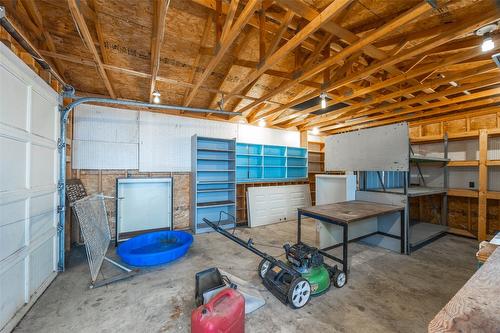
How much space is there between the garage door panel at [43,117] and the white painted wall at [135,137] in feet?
4.25

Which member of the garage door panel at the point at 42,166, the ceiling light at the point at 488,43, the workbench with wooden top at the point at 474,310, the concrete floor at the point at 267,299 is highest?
the ceiling light at the point at 488,43

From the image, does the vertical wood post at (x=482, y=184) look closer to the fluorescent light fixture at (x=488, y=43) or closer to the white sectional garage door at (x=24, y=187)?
the fluorescent light fixture at (x=488, y=43)

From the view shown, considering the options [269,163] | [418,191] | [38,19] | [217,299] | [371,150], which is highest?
[38,19]

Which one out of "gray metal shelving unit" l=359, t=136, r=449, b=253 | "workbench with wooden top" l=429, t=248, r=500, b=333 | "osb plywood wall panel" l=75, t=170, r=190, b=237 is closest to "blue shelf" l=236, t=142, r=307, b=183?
"osb plywood wall panel" l=75, t=170, r=190, b=237

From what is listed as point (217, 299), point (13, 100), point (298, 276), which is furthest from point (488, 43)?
point (13, 100)

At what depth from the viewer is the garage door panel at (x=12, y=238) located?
1610mm

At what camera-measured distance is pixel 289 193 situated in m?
5.44

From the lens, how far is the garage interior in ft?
5.82

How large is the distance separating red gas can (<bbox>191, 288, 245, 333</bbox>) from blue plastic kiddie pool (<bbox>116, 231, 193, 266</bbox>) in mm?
1629

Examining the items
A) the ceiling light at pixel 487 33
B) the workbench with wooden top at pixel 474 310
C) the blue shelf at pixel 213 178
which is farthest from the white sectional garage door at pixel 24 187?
the ceiling light at pixel 487 33

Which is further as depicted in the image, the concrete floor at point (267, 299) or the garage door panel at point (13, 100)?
the concrete floor at point (267, 299)

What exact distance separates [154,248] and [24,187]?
1982mm

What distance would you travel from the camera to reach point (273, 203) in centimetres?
514

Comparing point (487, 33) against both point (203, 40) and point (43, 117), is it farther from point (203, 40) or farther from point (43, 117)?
point (43, 117)
